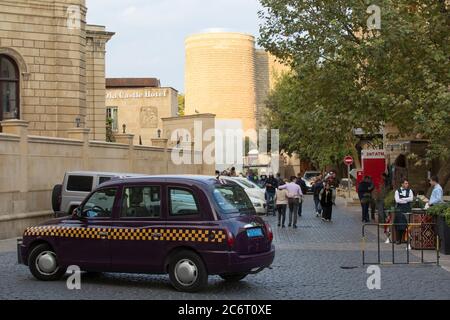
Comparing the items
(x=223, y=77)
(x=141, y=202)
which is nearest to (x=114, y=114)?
(x=223, y=77)

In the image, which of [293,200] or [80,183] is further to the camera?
[293,200]

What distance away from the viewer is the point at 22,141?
2172 cm

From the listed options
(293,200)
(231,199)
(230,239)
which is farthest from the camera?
(293,200)

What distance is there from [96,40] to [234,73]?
83.3 metres

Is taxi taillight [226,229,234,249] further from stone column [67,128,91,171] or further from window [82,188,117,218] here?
stone column [67,128,91,171]

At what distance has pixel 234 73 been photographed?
127 m

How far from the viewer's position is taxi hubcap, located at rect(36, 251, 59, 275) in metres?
11.7

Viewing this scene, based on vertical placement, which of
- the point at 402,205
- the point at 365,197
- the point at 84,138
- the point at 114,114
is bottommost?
the point at 365,197

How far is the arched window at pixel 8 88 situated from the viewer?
29672 mm

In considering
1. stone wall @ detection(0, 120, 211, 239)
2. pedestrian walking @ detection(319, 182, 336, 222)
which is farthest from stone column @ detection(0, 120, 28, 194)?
pedestrian walking @ detection(319, 182, 336, 222)

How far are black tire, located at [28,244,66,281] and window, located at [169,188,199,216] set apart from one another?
2.23 meters

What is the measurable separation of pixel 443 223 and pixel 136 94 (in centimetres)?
7299

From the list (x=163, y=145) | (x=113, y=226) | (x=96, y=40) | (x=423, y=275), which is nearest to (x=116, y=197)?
(x=113, y=226)

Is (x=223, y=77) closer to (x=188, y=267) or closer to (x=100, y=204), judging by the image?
(x=100, y=204)
